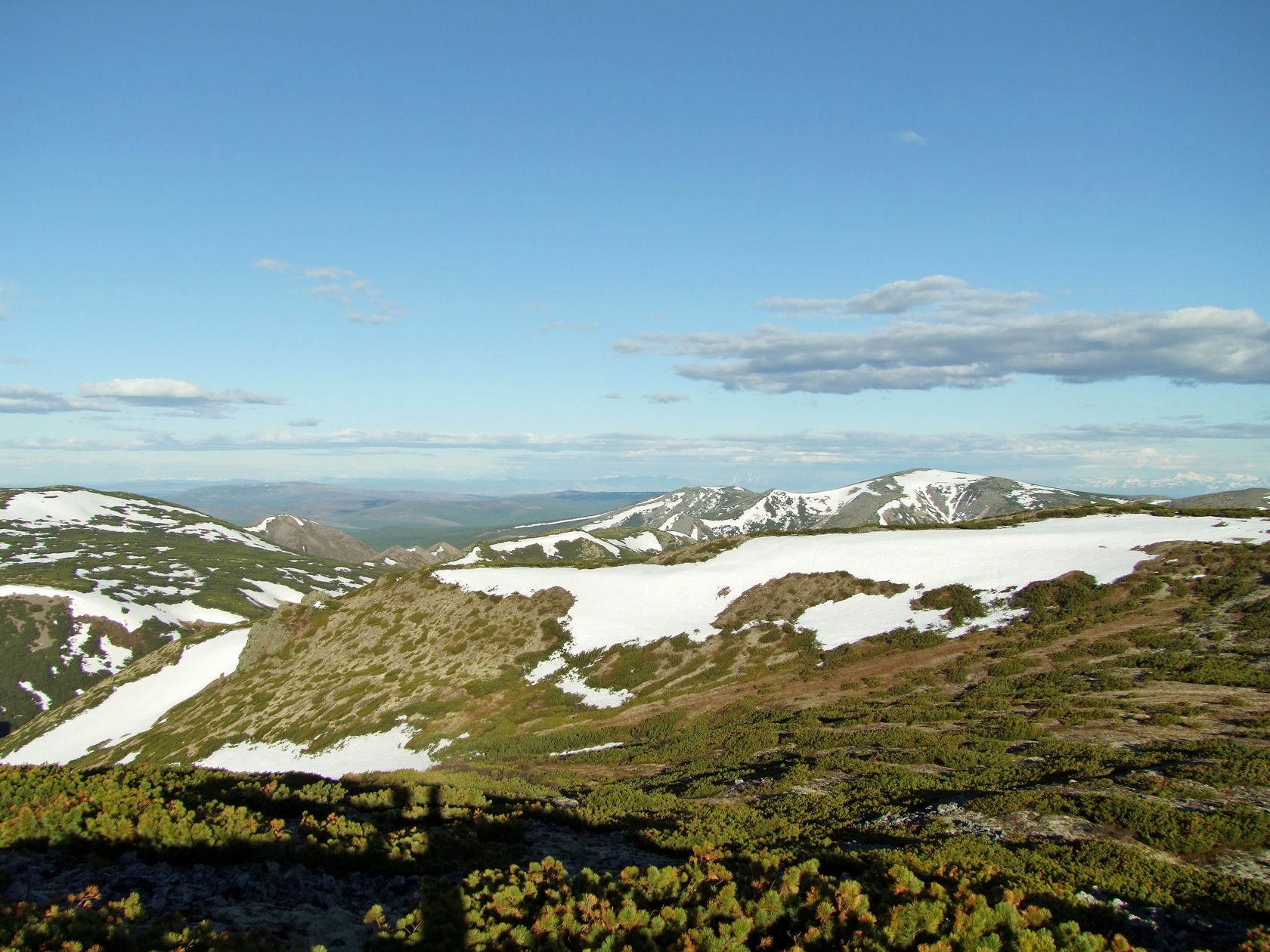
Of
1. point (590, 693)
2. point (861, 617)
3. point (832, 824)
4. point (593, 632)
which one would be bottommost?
point (590, 693)

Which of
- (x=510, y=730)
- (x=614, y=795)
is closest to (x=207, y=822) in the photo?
(x=614, y=795)

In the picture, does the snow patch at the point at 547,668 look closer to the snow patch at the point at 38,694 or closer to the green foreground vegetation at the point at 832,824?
the green foreground vegetation at the point at 832,824

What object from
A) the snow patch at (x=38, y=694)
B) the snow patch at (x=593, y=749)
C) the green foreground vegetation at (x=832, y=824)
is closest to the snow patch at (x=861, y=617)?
the green foreground vegetation at (x=832, y=824)

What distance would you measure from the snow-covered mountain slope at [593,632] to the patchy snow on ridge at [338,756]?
25 centimetres

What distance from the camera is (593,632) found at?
2854 inches

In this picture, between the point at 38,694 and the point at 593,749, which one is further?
the point at 38,694

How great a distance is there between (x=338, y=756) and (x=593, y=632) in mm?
26815

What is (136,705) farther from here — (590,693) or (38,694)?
(38,694)

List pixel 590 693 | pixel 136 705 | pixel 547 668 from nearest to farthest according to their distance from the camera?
1. pixel 590 693
2. pixel 547 668
3. pixel 136 705

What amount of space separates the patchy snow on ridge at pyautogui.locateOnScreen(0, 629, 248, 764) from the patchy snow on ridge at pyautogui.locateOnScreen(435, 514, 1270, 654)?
4581 cm

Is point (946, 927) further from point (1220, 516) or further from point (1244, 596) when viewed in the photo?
point (1220, 516)

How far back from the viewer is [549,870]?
16.6m

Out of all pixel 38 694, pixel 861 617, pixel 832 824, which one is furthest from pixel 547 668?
pixel 38 694

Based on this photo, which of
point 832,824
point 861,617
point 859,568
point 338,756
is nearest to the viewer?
point 832,824
